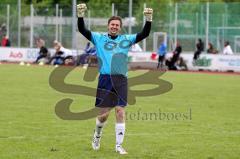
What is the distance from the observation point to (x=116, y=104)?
11.1 meters

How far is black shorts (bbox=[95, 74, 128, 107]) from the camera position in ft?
36.3

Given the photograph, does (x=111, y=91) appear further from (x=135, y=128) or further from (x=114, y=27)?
(x=135, y=128)

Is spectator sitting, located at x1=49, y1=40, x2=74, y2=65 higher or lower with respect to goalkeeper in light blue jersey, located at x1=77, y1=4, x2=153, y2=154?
lower

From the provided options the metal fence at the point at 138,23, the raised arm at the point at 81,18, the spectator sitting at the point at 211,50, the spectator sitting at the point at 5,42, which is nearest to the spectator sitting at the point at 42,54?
the metal fence at the point at 138,23

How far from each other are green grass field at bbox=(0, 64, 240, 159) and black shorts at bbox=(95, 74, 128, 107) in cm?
79

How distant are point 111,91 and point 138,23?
120 ft

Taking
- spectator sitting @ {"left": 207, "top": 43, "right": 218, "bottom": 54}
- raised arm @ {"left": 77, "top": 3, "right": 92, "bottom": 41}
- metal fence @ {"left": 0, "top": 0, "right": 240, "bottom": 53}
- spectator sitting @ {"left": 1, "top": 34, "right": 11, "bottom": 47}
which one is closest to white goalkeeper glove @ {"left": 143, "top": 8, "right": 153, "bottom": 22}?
raised arm @ {"left": 77, "top": 3, "right": 92, "bottom": 41}

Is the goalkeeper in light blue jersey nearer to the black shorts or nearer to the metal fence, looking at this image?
the black shorts

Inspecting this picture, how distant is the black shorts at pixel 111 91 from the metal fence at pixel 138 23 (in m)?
33.0

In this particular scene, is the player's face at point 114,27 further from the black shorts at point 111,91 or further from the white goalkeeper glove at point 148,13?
the black shorts at point 111,91

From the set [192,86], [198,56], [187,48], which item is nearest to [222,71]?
[198,56]

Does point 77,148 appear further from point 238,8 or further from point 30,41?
point 30,41

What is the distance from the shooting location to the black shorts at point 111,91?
11070 mm

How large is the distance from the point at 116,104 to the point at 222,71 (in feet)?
101
